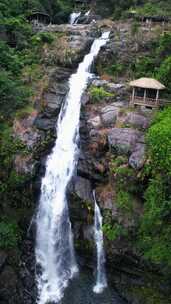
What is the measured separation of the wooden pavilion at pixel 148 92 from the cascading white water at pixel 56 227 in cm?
496

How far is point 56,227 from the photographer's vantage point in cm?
2080

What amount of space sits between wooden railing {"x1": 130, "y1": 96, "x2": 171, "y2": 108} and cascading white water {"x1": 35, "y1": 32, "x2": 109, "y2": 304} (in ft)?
15.6

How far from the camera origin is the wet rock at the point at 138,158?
18.9 metres

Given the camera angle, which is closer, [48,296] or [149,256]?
[149,256]

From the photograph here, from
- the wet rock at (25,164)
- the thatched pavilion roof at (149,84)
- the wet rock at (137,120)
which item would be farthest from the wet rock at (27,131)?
the thatched pavilion roof at (149,84)

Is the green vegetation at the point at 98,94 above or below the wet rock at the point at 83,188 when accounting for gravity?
above

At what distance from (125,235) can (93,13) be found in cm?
3270

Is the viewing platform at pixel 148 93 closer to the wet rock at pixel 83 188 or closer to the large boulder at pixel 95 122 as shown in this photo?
the large boulder at pixel 95 122

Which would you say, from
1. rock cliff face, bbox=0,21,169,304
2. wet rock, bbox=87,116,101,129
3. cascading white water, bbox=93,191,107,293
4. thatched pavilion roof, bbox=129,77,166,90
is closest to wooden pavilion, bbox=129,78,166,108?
thatched pavilion roof, bbox=129,77,166,90

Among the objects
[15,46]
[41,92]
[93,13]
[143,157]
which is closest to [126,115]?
[143,157]

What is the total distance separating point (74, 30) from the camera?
34719mm

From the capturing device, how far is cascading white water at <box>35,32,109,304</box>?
19453 mm

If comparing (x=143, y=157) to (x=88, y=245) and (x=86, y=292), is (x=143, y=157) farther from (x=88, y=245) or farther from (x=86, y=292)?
(x=86, y=292)

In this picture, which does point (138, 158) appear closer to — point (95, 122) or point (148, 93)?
point (95, 122)
